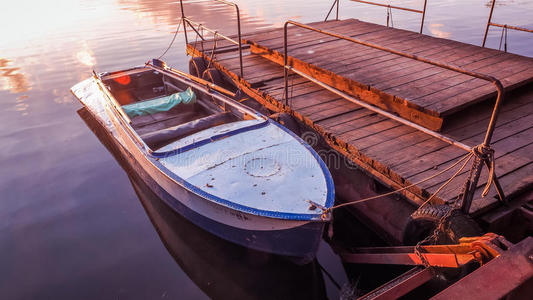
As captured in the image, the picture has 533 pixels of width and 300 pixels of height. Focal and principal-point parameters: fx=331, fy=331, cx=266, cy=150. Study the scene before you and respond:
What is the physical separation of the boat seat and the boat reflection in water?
173 centimetres

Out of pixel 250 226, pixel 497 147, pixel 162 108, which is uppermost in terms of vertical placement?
pixel 497 147

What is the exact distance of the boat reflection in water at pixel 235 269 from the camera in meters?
5.32

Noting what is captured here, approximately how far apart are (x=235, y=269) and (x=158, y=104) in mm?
4761

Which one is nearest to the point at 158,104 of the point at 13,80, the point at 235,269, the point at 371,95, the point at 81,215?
the point at 81,215

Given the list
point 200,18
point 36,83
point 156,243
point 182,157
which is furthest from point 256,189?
point 200,18

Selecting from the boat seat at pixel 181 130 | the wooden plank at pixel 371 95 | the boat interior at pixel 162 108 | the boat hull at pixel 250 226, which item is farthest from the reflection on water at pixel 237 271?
the wooden plank at pixel 371 95

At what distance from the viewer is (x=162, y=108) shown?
8.38 meters

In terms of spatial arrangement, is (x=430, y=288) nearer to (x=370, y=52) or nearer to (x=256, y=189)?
(x=256, y=189)

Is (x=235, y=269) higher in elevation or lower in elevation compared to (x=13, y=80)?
lower

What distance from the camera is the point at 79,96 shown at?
11078 mm

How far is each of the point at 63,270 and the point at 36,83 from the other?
1204 cm

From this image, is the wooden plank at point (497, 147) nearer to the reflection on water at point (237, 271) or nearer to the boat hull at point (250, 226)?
the boat hull at point (250, 226)

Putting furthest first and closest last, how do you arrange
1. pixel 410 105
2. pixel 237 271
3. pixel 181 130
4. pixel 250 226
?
pixel 181 130
pixel 410 105
pixel 237 271
pixel 250 226

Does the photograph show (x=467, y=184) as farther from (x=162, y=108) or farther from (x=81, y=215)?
(x=81, y=215)
